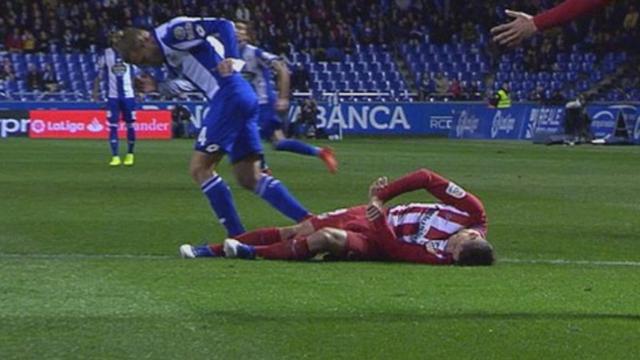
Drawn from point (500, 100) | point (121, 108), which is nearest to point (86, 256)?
point (121, 108)

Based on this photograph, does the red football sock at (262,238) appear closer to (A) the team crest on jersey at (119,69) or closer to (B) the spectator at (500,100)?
(A) the team crest on jersey at (119,69)

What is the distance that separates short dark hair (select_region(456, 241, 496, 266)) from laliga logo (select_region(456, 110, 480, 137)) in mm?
36293

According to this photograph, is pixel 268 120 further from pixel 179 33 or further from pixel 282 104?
pixel 179 33

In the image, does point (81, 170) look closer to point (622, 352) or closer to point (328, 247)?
point (328, 247)

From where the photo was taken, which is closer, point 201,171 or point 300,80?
point 201,171

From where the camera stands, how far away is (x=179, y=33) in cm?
1236

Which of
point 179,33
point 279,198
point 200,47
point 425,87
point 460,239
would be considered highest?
point 179,33

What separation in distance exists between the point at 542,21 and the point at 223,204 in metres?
4.84

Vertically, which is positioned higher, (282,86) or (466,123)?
(282,86)

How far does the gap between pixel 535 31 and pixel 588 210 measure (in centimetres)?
983

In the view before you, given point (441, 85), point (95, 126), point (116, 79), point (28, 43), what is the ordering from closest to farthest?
1. point (116, 79)
2. point (95, 126)
3. point (28, 43)
4. point (441, 85)

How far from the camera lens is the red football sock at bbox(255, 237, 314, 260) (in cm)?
1120

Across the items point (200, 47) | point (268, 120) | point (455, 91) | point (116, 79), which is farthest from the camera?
point (455, 91)

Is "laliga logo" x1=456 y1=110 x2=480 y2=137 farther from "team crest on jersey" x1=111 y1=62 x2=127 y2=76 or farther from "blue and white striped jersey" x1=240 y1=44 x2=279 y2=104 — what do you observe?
"blue and white striped jersey" x1=240 y1=44 x2=279 y2=104
